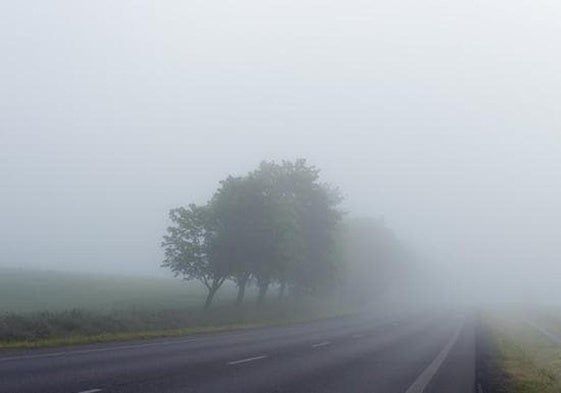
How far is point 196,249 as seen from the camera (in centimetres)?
5628

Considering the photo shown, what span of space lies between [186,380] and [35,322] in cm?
1487

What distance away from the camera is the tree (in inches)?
2192

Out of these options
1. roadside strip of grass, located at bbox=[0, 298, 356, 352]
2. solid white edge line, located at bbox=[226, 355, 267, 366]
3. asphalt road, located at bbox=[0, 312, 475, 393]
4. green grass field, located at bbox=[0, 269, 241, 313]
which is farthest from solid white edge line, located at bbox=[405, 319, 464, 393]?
green grass field, located at bbox=[0, 269, 241, 313]

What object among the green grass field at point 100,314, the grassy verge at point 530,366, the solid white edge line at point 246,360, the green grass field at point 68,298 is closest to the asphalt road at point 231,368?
the solid white edge line at point 246,360

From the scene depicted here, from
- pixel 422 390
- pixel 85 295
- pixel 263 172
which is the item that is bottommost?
pixel 422 390

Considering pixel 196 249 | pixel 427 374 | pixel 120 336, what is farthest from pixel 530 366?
pixel 196 249

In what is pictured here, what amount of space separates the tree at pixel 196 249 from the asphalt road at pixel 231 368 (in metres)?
18.9

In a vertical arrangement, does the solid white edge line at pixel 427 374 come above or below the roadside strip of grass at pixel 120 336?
below

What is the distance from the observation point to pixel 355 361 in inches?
1128

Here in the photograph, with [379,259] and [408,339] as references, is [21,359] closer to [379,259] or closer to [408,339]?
[408,339]

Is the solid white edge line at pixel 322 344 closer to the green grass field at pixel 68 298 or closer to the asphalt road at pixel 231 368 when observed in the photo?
the asphalt road at pixel 231 368

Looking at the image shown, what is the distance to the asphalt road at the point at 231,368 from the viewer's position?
17.6 metres

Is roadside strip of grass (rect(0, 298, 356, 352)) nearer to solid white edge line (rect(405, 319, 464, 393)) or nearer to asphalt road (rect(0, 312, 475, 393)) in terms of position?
asphalt road (rect(0, 312, 475, 393))

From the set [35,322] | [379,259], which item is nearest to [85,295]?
[35,322]
